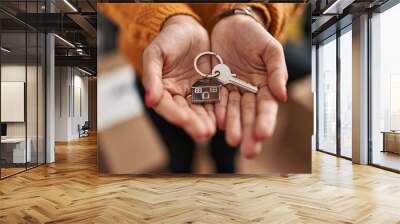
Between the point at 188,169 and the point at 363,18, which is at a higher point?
the point at 363,18

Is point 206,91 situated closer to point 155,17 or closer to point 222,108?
point 222,108

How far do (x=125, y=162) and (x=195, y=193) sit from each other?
1.56m

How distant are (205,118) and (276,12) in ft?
6.58

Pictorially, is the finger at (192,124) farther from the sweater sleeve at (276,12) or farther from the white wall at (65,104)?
the white wall at (65,104)

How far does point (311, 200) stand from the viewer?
14.5 feet

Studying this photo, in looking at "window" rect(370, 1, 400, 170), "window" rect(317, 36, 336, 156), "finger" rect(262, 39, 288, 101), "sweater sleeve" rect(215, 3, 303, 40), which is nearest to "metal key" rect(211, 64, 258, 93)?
"finger" rect(262, 39, 288, 101)

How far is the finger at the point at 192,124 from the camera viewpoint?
18.7 ft

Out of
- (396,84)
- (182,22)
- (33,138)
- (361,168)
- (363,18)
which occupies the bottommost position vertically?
(361,168)

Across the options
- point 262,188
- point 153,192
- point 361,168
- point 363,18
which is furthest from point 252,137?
point 363,18

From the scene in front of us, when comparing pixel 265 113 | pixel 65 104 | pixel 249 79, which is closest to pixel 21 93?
pixel 249 79

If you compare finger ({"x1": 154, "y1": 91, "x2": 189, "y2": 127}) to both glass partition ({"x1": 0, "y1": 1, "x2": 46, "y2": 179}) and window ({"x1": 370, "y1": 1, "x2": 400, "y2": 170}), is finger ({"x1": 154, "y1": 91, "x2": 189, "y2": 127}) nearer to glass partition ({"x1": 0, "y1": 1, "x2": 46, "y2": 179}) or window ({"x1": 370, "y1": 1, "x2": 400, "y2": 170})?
glass partition ({"x1": 0, "y1": 1, "x2": 46, "y2": 179})

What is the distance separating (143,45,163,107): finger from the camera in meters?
5.69

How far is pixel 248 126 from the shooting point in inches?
220

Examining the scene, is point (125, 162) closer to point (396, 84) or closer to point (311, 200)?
point (311, 200)
